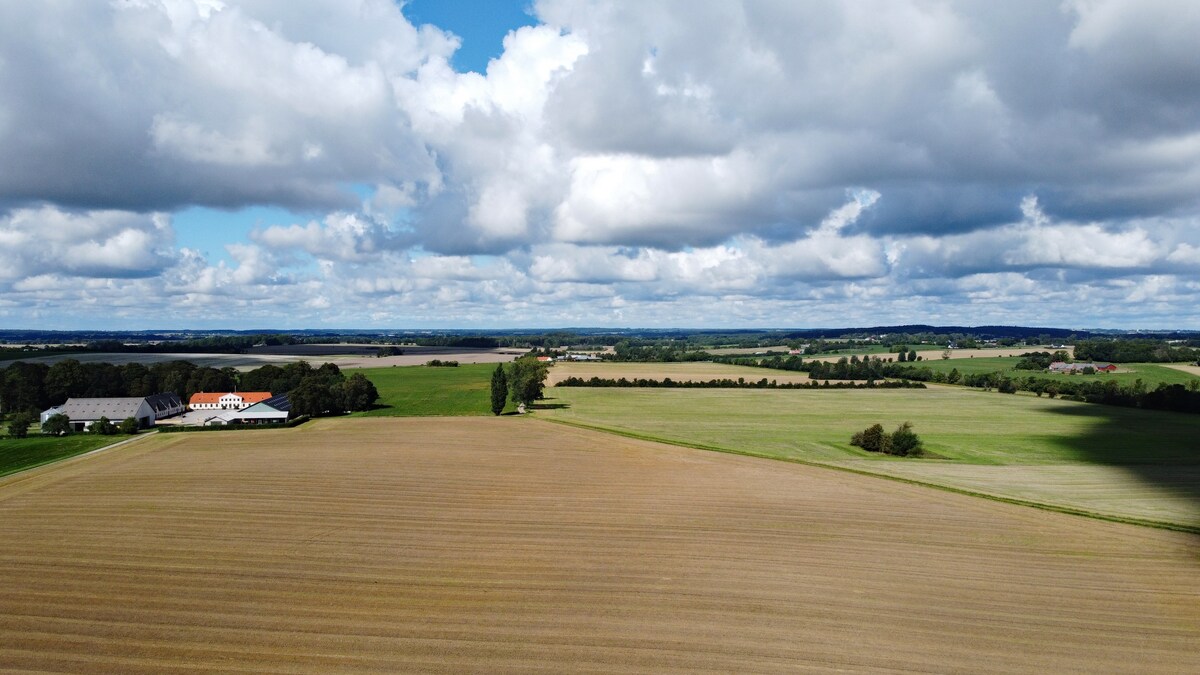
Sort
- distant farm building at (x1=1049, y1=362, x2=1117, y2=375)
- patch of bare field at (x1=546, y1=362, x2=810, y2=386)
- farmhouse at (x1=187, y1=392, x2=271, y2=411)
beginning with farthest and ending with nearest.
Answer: patch of bare field at (x1=546, y1=362, x2=810, y2=386), distant farm building at (x1=1049, y1=362, x2=1117, y2=375), farmhouse at (x1=187, y1=392, x2=271, y2=411)

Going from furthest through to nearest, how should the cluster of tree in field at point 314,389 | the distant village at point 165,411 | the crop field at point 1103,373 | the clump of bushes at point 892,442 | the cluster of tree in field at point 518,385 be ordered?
the crop field at point 1103,373 < the cluster of tree in field at point 518,385 < the cluster of tree in field at point 314,389 < the distant village at point 165,411 < the clump of bushes at point 892,442

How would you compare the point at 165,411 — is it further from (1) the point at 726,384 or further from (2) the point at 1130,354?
(2) the point at 1130,354

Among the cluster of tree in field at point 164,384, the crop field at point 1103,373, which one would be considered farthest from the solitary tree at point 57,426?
the crop field at point 1103,373

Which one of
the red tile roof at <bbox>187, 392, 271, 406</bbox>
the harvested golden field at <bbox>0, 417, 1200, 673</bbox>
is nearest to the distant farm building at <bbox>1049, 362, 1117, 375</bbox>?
the harvested golden field at <bbox>0, 417, 1200, 673</bbox>

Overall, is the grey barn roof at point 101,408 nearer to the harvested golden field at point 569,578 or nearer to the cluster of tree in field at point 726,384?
the harvested golden field at point 569,578

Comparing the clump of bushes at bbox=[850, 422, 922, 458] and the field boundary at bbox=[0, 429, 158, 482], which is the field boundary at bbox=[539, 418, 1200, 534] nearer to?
the clump of bushes at bbox=[850, 422, 922, 458]

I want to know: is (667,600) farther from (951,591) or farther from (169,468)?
(169,468)

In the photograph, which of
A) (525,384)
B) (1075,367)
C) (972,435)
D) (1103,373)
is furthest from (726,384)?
(1075,367)
